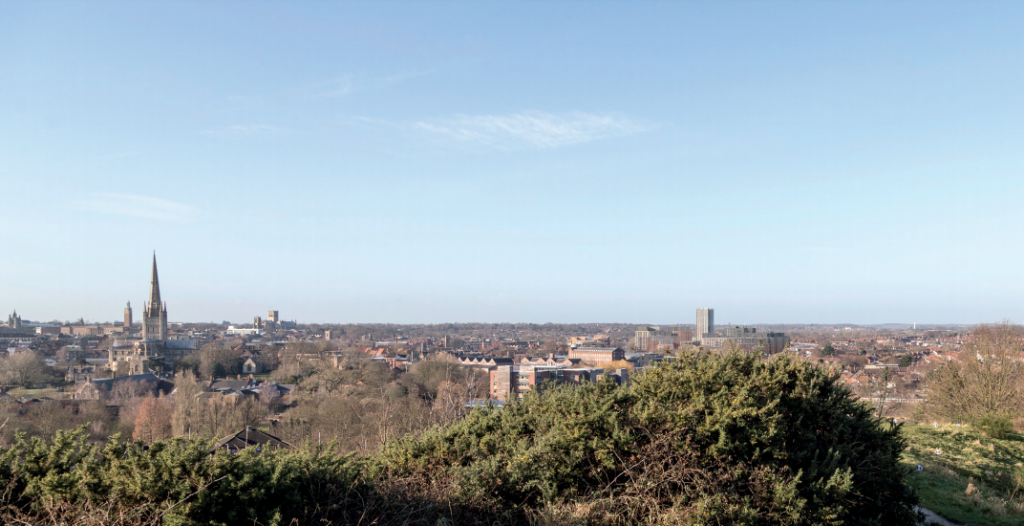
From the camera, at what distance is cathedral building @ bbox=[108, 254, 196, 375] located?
70.6 meters

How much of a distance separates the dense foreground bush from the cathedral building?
236 feet

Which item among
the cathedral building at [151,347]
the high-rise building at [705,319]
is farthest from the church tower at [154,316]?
the high-rise building at [705,319]

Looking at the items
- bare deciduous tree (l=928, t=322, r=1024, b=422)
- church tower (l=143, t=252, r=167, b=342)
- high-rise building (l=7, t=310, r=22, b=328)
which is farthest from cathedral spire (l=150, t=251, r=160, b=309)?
bare deciduous tree (l=928, t=322, r=1024, b=422)

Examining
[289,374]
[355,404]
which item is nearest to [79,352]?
[289,374]

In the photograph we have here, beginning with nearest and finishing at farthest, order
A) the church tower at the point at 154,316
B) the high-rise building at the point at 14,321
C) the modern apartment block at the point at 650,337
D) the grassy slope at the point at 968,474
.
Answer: the grassy slope at the point at 968,474, the church tower at the point at 154,316, the modern apartment block at the point at 650,337, the high-rise building at the point at 14,321

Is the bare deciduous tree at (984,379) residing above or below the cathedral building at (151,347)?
above

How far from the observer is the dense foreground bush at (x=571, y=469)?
393 cm

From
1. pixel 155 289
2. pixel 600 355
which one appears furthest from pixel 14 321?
pixel 600 355

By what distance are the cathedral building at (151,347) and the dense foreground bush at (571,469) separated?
71873mm

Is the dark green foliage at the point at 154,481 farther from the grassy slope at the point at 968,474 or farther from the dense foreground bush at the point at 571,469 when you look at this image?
the grassy slope at the point at 968,474

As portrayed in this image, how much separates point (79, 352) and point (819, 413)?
343ft

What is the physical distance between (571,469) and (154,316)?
107900 mm

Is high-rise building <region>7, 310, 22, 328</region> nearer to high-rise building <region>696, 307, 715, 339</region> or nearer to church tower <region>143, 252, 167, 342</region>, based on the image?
church tower <region>143, 252, 167, 342</region>

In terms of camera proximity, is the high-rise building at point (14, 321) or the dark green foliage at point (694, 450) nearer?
the dark green foliage at point (694, 450)
